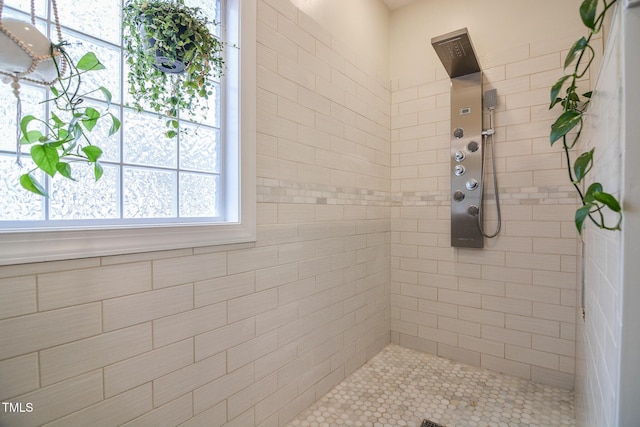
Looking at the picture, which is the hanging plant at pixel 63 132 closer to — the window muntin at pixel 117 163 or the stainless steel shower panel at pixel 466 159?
the window muntin at pixel 117 163

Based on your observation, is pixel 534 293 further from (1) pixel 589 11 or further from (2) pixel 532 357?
(1) pixel 589 11

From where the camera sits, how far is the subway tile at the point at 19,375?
0.87 m

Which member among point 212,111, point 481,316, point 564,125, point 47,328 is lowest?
point 481,316

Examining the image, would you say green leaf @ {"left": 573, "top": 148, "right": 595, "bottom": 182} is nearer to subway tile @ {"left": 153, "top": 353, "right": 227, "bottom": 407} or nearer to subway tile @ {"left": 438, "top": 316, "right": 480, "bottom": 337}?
subway tile @ {"left": 153, "top": 353, "right": 227, "bottom": 407}

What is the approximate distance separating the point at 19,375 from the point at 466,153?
2.57 metres

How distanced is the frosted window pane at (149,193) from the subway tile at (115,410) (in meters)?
0.65

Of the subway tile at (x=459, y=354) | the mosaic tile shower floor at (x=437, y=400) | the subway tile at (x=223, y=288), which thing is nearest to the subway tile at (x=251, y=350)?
the subway tile at (x=223, y=288)

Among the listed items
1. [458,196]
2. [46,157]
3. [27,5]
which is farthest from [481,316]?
[27,5]

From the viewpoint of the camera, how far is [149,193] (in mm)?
1275

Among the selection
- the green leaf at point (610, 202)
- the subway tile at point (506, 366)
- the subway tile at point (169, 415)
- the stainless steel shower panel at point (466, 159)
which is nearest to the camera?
the green leaf at point (610, 202)

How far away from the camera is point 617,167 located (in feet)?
2.33

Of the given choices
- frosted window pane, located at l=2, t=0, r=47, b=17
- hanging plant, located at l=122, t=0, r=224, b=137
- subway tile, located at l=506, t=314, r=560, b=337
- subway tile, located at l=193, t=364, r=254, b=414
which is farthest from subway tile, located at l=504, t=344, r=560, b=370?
frosted window pane, located at l=2, t=0, r=47, b=17

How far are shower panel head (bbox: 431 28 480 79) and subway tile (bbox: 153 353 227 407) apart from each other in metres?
2.19

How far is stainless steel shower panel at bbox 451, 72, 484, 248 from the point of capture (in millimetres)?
2260
